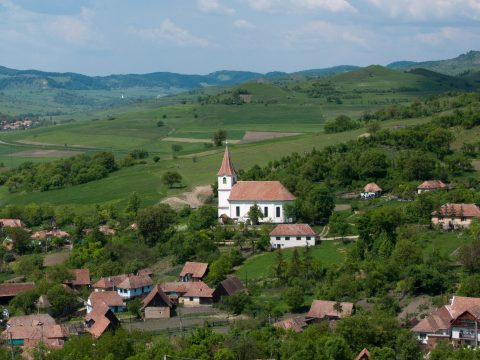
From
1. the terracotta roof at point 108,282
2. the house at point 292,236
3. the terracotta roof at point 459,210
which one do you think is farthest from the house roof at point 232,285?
the terracotta roof at point 459,210

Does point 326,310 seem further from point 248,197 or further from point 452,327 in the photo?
point 248,197

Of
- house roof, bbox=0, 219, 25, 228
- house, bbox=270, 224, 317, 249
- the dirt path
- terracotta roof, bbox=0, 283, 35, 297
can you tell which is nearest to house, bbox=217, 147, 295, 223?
the dirt path

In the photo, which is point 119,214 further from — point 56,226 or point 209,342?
point 209,342

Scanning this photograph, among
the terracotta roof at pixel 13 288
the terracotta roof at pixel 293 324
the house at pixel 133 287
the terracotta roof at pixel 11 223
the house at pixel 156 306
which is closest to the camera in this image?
the terracotta roof at pixel 293 324

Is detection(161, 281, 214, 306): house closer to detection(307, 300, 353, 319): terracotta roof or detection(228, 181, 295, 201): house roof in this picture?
detection(307, 300, 353, 319): terracotta roof

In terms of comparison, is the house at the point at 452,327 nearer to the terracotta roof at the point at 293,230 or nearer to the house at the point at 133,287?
the house at the point at 133,287

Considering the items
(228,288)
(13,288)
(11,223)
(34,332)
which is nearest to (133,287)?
(228,288)
